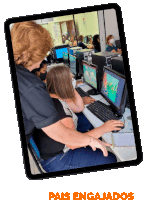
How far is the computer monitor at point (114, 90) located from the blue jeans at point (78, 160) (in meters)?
0.40

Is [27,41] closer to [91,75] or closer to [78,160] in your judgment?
[78,160]

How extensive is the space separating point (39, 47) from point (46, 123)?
42 cm

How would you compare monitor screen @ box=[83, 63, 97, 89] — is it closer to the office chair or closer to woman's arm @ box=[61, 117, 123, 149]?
woman's arm @ box=[61, 117, 123, 149]

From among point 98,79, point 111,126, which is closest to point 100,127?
point 111,126

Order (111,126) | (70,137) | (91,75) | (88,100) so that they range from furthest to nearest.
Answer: (91,75) < (88,100) < (111,126) < (70,137)

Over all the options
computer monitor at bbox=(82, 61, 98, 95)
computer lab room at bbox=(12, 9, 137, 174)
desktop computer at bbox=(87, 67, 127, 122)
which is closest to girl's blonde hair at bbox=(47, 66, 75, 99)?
computer lab room at bbox=(12, 9, 137, 174)

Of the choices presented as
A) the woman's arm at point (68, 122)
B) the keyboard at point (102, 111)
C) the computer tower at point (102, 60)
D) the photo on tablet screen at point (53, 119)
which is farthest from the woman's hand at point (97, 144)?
the computer tower at point (102, 60)

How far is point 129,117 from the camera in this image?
961mm

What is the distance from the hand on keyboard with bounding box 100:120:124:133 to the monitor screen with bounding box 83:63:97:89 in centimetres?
89

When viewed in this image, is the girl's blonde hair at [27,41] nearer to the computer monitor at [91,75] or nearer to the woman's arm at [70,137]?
the woman's arm at [70,137]

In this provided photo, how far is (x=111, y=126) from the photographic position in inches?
44.4

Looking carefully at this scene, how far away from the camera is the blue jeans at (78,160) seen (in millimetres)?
977

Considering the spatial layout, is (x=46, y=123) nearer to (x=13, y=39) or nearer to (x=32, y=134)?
(x=32, y=134)

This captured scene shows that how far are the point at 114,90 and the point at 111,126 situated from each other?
37cm
